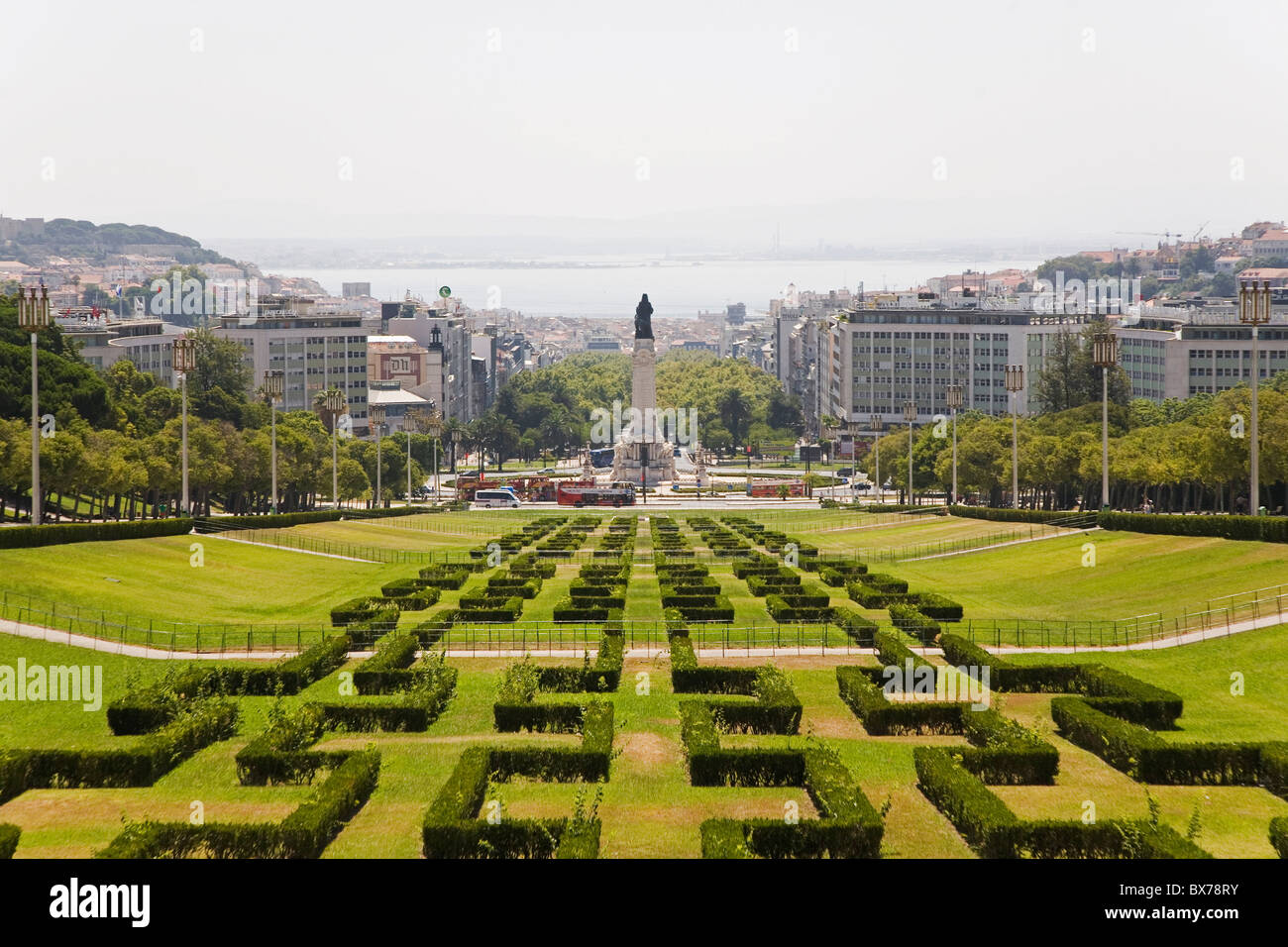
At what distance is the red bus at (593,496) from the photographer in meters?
143

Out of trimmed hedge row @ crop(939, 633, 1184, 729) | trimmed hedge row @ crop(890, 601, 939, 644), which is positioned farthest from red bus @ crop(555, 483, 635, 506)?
trimmed hedge row @ crop(939, 633, 1184, 729)

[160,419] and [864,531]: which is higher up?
[160,419]

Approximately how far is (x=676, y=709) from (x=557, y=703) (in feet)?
11.6

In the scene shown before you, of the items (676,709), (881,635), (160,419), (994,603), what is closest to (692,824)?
(676,709)

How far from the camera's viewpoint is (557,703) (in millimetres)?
36688

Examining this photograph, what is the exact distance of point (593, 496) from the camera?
144500mm

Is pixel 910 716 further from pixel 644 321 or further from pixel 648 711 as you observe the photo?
pixel 644 321

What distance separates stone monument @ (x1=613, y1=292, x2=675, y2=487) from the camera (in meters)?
174

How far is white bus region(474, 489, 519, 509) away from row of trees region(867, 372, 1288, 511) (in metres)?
37.1

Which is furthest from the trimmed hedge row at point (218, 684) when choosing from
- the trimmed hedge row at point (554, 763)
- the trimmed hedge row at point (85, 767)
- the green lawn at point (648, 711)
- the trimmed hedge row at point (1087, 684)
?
the trimmed hedge row at point (1087, 684)

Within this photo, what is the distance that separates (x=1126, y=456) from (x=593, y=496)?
195 feet

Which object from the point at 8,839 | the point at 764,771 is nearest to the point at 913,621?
the point at 764,771

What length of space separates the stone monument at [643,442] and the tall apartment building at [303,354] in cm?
4116
